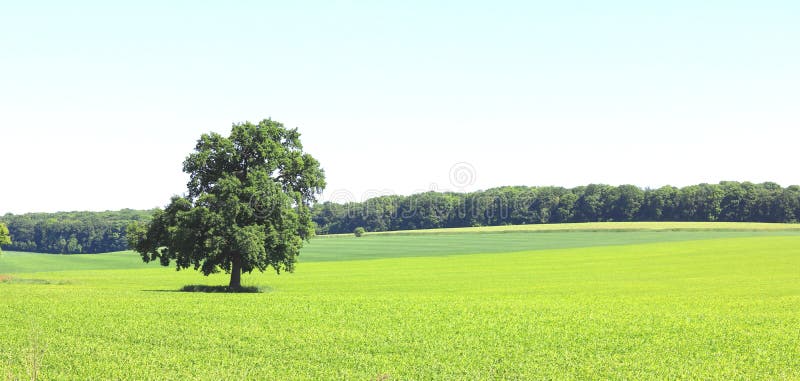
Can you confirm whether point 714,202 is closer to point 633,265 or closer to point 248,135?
point 633,265

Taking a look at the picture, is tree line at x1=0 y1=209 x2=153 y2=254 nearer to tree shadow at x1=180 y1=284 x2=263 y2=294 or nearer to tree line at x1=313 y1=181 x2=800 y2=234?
tree line at x1=313 y1=181 x2=800 y2=234

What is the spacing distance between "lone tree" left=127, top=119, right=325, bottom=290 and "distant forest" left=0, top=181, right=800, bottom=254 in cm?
14308

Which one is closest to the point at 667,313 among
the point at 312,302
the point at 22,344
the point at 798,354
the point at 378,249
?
the point at 798,354

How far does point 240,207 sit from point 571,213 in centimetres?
15819

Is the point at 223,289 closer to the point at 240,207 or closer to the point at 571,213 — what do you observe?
the point at 240,207

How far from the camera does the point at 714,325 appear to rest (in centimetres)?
2442

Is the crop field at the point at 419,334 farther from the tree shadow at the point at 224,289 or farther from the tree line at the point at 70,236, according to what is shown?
the tree line at the point at 70,236

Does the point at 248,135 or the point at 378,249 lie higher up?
the point at 248,135

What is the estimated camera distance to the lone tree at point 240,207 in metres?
41.3

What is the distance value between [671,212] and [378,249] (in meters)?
98.6

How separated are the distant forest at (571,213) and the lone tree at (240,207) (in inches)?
5633

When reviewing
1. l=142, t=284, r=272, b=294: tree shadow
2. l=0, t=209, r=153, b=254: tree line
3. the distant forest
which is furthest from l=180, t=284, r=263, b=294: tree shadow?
l=0, t=209, r=153, b=254: tree line

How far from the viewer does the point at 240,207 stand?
41125 mm

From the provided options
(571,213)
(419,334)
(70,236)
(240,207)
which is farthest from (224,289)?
(70,236)
